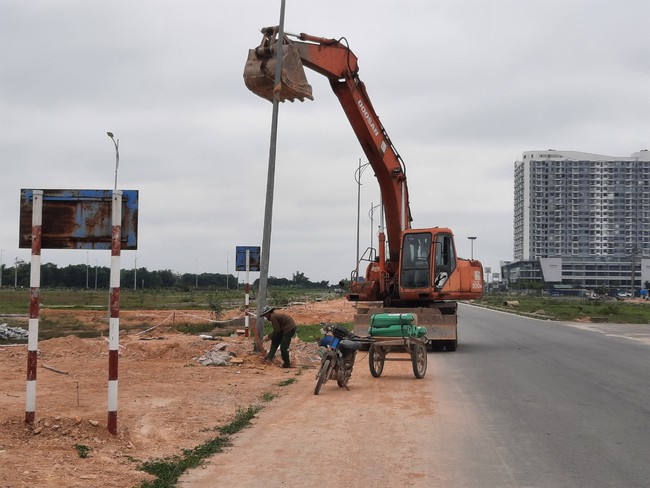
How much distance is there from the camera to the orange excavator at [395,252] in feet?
66.6

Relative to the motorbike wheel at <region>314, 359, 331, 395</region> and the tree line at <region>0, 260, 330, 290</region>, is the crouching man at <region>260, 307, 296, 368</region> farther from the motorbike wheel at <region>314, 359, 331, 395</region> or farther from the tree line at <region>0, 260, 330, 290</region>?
the tree line at <region>0, 260, 330, 290</region>

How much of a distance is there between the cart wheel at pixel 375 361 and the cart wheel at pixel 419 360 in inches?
33.3

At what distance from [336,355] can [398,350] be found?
2.44 meters

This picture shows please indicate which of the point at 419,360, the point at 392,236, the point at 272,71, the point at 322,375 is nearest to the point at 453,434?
the point at 322,375

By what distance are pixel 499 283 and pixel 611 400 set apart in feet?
620

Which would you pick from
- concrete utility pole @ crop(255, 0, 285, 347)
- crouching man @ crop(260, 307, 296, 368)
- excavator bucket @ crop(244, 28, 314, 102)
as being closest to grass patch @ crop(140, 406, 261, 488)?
crouching man @ crop(260, 307, 296, 368)

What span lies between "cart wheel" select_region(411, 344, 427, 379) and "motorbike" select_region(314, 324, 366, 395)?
5.19 feet

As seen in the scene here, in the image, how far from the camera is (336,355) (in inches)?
499

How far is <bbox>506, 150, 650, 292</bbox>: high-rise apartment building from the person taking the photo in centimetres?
17462

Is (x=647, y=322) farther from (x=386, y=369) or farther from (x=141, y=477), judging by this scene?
(x=141, y=477)

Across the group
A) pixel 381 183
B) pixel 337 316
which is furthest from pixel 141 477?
pixel 337 316

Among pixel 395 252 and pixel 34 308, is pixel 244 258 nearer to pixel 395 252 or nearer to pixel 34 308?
pixel 395 252

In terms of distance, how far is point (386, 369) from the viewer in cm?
1639

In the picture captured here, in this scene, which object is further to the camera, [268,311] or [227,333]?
[227,333]
